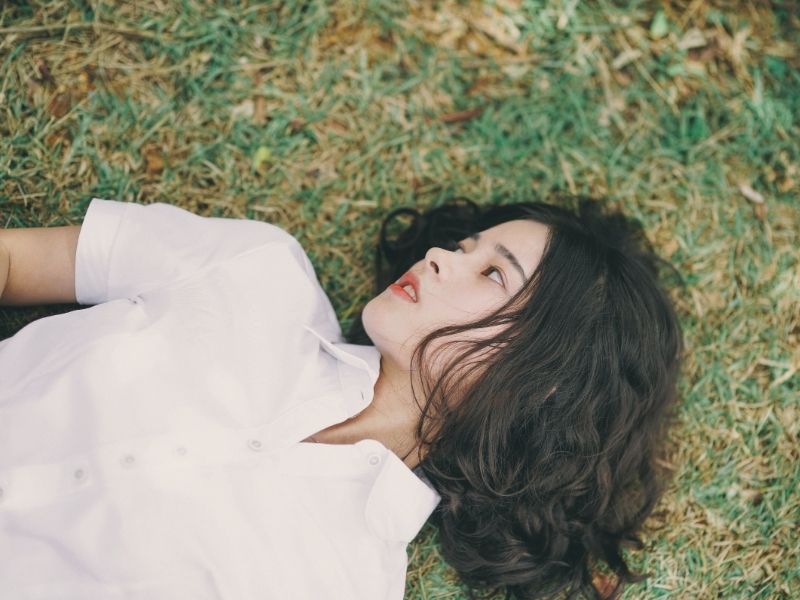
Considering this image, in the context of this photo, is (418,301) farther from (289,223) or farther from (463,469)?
(289,223)

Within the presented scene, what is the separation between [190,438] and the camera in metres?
2.16

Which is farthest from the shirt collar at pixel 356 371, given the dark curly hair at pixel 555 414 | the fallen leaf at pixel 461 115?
the fallen leaf at pixel 461 115

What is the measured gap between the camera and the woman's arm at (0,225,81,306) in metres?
2.36

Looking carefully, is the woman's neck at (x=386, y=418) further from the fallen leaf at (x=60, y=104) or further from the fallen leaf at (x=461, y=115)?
the fallen leaf at (x=60, y=104)

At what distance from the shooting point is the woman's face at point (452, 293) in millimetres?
2363

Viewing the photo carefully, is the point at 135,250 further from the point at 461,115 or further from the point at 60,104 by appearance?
the point at 461,115

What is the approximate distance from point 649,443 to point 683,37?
2.07 m

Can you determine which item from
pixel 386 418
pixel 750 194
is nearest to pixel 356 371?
pixel 386 418

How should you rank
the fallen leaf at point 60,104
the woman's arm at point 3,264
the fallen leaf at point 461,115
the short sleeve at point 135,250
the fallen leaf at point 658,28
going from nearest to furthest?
the woman's arm at point 3,264, the short sleeve at point 135,250, the fallen leaf at point 60,104, the fallen leaf at point 461,115, the fallen leaf at point 658,28

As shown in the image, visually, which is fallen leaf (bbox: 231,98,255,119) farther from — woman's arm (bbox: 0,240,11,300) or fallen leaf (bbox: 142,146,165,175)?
A: woman's arm (bbox: 0,240,11,300)

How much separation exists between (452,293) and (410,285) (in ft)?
0.59

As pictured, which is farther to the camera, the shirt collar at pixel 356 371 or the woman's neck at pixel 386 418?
the woman's neck at pixel 386 418

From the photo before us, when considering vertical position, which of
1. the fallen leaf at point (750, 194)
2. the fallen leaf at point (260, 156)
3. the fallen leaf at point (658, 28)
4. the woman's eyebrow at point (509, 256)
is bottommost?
the fallen leaf at point (750, 194)

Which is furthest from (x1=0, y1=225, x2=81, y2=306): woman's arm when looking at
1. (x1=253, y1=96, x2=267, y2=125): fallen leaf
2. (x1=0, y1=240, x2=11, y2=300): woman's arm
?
(x1=253, y1=96, x2=267, y2=125): fallen leaf
